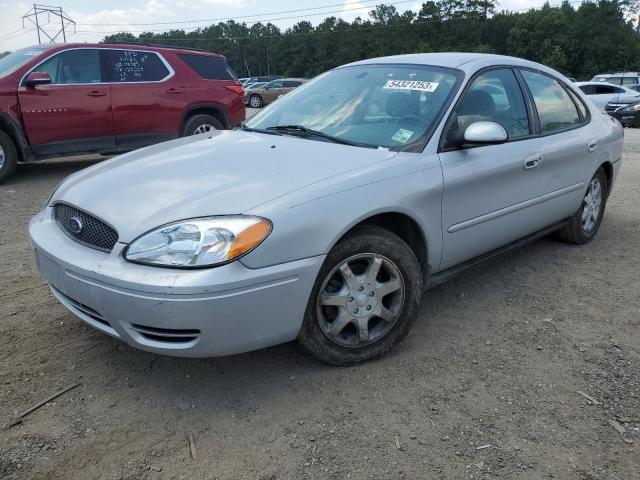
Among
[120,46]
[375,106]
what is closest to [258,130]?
[375,106]

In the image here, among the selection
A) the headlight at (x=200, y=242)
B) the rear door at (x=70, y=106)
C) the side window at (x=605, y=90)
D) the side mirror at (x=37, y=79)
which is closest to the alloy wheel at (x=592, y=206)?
the headlight at (x=200, y=242)

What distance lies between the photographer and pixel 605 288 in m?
4.05

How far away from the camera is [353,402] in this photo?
2660 millimetres

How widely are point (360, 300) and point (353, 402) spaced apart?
1.66 ft

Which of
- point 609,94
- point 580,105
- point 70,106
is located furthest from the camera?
point 609,94

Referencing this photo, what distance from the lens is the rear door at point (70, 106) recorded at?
287 inches

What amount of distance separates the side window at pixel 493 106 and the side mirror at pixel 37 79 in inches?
231

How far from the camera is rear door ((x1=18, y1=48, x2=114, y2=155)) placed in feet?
23.9

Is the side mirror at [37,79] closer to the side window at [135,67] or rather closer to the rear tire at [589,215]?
the side window at [135,67]

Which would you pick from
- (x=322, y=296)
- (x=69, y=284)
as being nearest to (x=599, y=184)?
(x=322, y=296)

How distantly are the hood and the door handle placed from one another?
1.25 m

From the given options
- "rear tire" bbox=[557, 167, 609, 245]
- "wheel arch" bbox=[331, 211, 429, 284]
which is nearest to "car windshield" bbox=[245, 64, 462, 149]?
"wheel arch" bbox=[331, 211, 429, 284]

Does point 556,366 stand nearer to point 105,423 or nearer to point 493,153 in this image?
point 493,153

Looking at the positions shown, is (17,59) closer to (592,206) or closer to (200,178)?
(200,178)
